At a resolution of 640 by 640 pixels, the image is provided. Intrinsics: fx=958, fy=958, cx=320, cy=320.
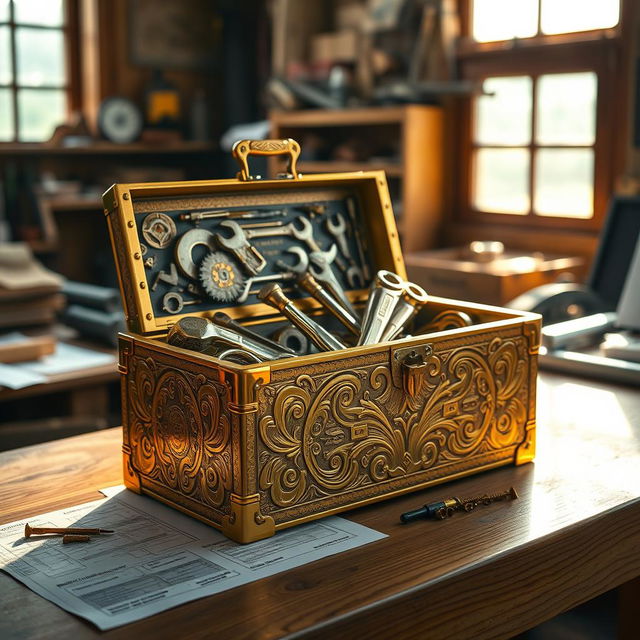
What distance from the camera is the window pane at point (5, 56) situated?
4.56 m

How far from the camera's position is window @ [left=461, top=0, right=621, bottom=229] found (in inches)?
134

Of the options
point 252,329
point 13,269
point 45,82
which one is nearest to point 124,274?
point 252,329

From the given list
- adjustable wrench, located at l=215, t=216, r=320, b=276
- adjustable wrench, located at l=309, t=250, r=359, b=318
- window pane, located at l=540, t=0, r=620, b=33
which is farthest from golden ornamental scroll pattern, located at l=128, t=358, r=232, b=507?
window pane, located at l=540, t=0, r=620, b=33

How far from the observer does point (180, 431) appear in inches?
47.0

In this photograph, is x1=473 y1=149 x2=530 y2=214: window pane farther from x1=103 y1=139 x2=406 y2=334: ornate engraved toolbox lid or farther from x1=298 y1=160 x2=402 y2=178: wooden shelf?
x1=103 y1=139 x2=406 y2=334: ornate engraved toolbox lid

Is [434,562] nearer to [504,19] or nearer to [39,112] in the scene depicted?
[504,19]

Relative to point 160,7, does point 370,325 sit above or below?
below

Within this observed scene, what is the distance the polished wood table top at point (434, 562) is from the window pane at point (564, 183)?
6.80 ft

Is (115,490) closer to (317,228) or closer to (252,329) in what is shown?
(252,329)

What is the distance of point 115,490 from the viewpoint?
4.37 ft

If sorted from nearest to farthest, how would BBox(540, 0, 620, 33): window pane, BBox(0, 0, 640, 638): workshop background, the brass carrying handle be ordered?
1. the brass carrying handle
2. BBox(0, 0, 640, 638): workshop background
3. BBox(540, 0, 620, 33): window pane

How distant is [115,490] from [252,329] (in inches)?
12.1

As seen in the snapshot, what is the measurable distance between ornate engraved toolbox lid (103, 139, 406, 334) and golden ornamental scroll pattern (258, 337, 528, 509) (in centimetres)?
27

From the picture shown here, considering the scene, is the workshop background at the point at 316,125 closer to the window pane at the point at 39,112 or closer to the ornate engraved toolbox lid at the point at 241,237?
the window pane at the point at 39,112
